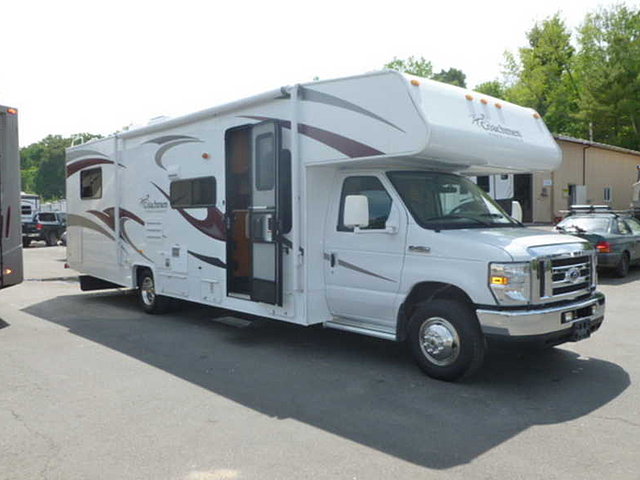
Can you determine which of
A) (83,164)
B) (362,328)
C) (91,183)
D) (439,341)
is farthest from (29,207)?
(439,341)

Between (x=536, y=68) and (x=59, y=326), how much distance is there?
4342 cm

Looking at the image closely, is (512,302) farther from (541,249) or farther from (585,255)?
(585,255)

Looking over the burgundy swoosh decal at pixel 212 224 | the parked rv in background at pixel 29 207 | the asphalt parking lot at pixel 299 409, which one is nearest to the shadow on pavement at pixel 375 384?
the asphalt parking lot at pixel 299 409

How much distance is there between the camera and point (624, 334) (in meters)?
7.80

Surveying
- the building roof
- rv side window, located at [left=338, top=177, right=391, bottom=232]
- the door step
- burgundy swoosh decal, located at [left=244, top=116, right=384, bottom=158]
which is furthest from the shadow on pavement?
the building roof

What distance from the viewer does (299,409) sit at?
5074mm

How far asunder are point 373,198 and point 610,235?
9067mm

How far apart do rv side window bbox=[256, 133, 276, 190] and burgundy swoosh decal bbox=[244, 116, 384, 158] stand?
0.39m

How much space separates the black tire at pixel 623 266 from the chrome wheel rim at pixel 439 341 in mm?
9220

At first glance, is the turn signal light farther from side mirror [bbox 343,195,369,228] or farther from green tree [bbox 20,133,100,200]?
green tree [bbox 20,133,100,200]

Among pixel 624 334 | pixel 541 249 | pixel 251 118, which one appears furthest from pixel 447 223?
pixel 624 334

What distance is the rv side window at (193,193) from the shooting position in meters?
7.92

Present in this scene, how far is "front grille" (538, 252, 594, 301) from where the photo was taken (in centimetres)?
538

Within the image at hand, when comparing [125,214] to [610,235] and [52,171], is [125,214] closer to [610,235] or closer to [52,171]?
[610,235]
